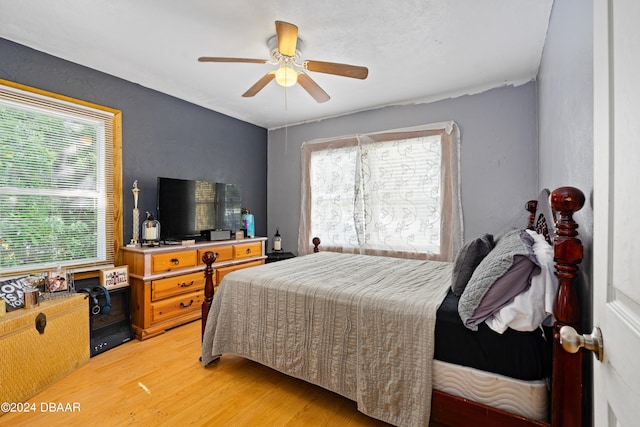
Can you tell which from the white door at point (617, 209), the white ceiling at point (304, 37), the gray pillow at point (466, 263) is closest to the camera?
the white door at point (617, 209)

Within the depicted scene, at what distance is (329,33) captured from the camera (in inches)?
90.7

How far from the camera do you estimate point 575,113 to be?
1.45 m

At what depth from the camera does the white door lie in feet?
1.60

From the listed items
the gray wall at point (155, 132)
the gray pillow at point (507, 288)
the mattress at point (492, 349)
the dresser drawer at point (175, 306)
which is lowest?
the dresser drawer at point (175, 306)

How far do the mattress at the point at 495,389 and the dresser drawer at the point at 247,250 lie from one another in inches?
108

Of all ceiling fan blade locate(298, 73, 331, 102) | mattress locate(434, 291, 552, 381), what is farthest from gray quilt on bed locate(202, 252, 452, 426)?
ceiling fan blade locate(298, 73, 331, 102)

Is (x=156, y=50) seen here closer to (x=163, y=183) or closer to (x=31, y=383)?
(x=163, y=183)

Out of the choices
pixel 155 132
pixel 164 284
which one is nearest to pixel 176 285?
pixel 164 284

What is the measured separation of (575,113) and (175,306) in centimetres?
339

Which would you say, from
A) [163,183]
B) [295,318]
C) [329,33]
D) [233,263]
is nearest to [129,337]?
[233,263]

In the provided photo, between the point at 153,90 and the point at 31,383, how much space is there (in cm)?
283

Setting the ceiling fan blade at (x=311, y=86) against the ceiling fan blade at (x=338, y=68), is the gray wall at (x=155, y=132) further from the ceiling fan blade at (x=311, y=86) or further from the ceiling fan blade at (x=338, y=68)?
the ceiling fan blade at (x=338, y=68)

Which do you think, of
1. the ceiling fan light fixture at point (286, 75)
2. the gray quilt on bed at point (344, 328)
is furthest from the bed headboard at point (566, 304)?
the ceiling fan light fixture at point (286, 75)

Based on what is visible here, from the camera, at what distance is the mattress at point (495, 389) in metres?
1.22
